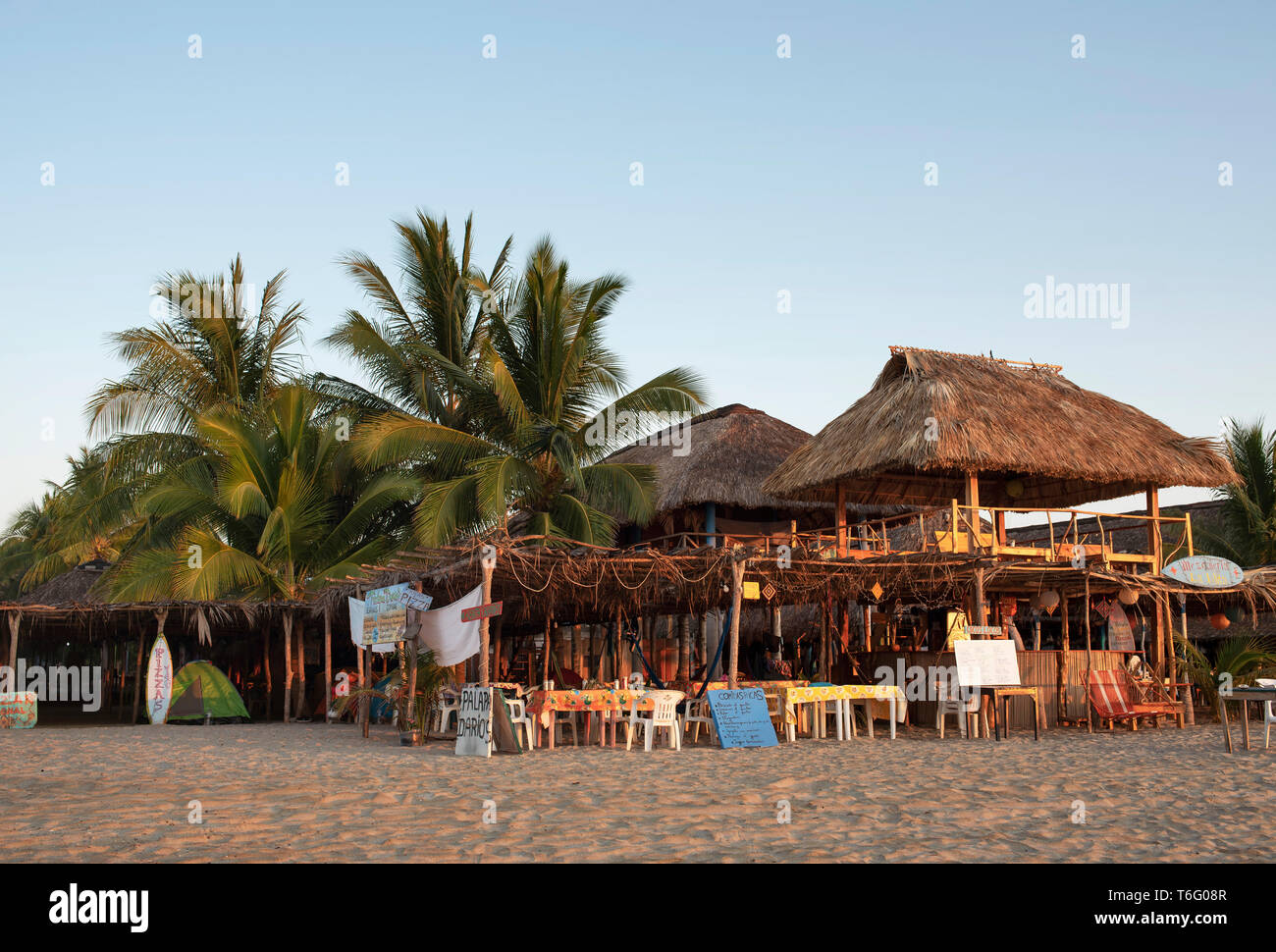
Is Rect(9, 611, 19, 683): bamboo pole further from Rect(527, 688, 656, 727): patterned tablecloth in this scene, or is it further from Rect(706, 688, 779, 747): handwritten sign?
Rect(706, 688, 779, 747): handwritten sign

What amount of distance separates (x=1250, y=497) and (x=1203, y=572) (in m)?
12.3

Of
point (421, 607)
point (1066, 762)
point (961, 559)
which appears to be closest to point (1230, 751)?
point (1066, 762)

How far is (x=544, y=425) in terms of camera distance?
19781mm

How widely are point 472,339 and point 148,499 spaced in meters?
6.71

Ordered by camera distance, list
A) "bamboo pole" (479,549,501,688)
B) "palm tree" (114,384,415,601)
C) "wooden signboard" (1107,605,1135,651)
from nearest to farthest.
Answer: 1. "bamboo pole" (479,549,501,688)
2. "wooden signboard" (1107,605,1135,651)
3. "palm tree" (114,384,415,601)

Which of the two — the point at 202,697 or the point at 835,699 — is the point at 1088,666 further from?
the point at 202,697

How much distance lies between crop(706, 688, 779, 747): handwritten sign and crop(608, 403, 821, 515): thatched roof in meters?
7.23

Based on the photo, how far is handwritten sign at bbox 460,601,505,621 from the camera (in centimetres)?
1209

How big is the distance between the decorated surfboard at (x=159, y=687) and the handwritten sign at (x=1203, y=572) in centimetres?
1558

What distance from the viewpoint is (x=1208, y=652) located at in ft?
85.5

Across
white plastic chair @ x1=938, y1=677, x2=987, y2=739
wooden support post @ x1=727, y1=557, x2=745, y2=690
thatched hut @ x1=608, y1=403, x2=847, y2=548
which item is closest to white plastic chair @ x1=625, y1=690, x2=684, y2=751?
wooden support post @ x1=727, y1=557, x2=745, y2=690

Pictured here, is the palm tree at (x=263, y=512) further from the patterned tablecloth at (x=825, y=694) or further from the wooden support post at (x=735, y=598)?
the patterned tablecloth at (x=825, y=694)

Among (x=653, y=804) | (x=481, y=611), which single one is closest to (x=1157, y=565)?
(x=481, y=611)
